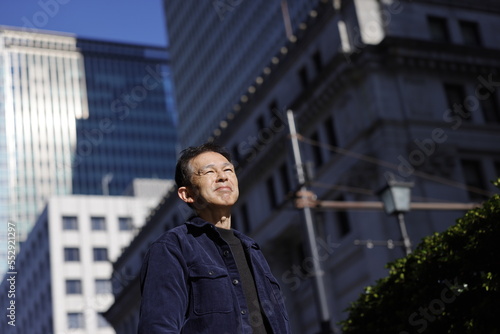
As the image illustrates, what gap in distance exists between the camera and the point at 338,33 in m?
41.3

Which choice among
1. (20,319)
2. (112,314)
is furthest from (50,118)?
(112,314)

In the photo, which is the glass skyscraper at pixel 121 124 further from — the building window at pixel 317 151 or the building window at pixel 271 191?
the building window at pixel 317 151

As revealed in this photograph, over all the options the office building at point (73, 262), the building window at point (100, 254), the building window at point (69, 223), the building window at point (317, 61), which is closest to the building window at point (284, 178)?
the building window at point (317, 61)

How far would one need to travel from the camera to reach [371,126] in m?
39.0

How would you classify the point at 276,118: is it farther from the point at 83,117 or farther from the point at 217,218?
the point at 83,117

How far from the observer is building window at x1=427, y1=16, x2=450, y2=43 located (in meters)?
42.5

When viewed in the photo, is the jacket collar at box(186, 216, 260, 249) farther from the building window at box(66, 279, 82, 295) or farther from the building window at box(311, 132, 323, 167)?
the building window at box(66, 279, 82, 295)

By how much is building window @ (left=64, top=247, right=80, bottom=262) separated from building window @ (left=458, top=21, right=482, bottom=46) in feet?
186

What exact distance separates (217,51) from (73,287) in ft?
92.8

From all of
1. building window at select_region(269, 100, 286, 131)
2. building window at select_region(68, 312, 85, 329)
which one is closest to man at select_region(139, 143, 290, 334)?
building window at select_region(269, 100, 286, 131)

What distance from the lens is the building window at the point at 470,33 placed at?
4331 cm

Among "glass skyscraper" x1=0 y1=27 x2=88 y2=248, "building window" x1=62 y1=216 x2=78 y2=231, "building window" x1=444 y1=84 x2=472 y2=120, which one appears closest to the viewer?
"building window" x1=444 y1=84 x2=472 y2=120

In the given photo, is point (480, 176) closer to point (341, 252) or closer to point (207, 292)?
point (341, 252)

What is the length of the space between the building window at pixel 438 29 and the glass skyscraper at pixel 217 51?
29.1m
